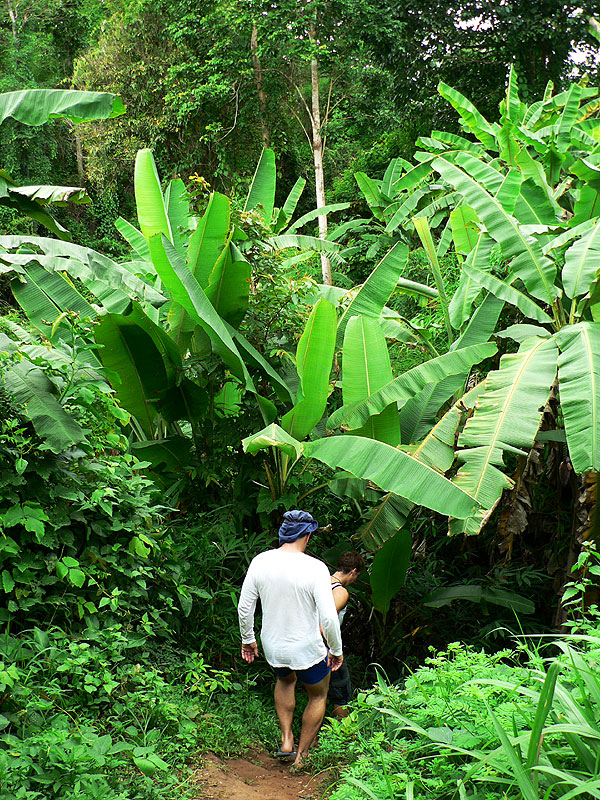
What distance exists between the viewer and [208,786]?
3551mm

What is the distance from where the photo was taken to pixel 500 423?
4.34 meters

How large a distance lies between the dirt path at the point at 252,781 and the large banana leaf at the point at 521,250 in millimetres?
3705

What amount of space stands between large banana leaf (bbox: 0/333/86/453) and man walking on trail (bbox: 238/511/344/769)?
1319 mm

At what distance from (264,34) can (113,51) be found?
16.3 ft

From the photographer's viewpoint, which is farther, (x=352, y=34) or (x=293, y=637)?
(x=352, y=34)

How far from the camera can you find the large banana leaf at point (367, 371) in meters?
5.31

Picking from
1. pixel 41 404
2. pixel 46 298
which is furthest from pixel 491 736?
pixel 46 298

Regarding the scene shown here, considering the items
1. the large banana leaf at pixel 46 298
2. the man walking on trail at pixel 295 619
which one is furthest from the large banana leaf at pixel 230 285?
the man walking on trail at pixel 295 619

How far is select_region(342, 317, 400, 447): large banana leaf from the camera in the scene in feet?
17.4

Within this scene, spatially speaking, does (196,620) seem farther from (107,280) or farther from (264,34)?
(264,34)

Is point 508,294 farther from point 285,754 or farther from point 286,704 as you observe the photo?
point 285,754

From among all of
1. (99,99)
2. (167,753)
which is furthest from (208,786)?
(99,99)

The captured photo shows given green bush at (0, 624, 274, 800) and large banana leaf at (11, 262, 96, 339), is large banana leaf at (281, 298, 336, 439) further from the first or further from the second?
green bush at (0, 624, 274, 800)

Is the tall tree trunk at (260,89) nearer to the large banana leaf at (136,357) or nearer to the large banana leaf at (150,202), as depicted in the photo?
the large banana leaf at (150,202)
